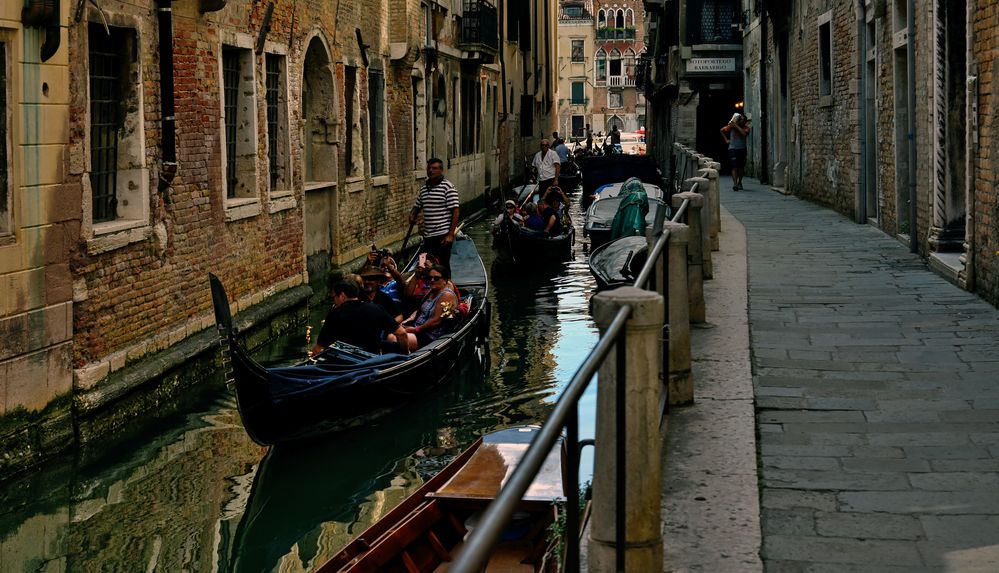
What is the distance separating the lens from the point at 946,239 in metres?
10.5

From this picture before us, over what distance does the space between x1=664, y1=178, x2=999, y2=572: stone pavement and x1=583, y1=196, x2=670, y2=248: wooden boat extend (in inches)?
333

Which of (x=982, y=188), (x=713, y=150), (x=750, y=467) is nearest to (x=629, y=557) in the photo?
(x=750, y=467)

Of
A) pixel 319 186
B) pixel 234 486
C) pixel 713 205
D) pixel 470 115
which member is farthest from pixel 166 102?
pixel 470 115

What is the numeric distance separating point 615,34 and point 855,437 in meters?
76.7

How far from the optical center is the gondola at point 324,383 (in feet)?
25.4

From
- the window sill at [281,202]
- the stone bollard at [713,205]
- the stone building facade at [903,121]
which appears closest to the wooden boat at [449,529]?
the stone building facade at [903,121]

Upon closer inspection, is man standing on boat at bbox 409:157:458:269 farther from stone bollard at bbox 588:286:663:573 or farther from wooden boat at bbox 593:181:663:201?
stone bollard at bbox 588:286:663:573

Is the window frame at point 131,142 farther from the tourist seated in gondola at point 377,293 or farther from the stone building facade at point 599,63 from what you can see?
the stone building facade at point 599,63

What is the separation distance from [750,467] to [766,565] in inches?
36.9

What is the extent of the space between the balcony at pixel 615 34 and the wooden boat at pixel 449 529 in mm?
75779

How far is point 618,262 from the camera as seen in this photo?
1405 centimetres

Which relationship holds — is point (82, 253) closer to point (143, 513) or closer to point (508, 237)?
point (143, 513)

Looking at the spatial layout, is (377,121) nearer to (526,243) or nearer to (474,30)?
(526,243)

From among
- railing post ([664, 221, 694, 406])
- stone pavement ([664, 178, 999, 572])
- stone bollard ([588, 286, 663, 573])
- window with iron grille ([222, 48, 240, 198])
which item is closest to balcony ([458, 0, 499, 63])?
window with iron grille ([222, 48, 240, 198])
